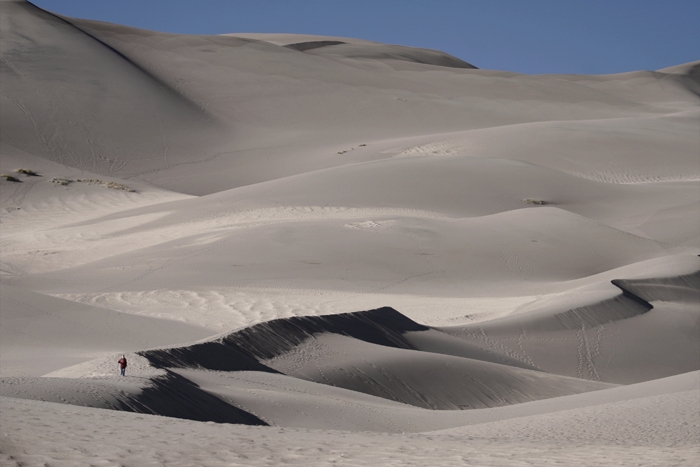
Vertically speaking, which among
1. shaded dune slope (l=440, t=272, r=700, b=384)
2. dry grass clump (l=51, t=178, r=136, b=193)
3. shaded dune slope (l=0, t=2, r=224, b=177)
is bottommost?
shaded dune slope (l=440, t=272, r=700, b=384)

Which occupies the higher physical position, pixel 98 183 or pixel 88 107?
pixel 88 107

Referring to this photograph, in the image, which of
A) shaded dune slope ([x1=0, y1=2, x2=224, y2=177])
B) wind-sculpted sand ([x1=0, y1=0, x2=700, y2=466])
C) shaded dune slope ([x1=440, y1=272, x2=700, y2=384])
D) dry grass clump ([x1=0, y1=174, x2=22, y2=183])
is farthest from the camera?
shaded dune slope ([x1=0, y1=2, x2=224, y2=177])

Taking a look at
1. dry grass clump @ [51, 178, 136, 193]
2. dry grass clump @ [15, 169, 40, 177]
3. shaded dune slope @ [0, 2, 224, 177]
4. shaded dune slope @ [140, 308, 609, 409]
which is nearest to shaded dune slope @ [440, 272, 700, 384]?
shaded dune slope @ [140, 308, 609, 409]

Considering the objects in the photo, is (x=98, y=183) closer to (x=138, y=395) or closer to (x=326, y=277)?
(x=326, y=277)

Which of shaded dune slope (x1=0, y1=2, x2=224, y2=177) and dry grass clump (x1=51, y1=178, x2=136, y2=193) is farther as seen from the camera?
shaded dune slope (x1=0, y1=2, x2=224, y2=177)

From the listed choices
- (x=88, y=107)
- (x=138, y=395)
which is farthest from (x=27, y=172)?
(x=138, y=395)

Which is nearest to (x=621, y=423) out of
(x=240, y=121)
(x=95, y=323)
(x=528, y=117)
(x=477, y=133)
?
(x=95, y=323)

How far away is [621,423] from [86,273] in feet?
45.1

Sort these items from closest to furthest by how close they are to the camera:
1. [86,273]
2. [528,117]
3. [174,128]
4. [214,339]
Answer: [214,339] < [86,273] < [174,128] < [528,117]

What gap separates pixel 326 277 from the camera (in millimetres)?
19359

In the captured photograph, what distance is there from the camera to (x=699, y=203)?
1081 inches

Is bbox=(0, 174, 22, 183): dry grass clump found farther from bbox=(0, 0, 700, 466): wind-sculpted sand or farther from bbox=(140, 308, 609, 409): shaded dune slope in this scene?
bbox=(140, 308, 609, 409): shaded dune slope

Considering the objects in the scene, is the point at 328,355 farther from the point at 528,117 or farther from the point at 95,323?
the point at 528,117

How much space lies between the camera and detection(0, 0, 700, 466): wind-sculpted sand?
22.8ft
